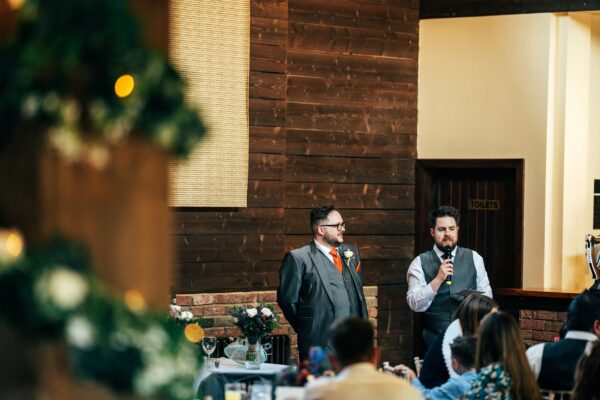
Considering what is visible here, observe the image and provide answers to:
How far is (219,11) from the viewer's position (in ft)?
29.3

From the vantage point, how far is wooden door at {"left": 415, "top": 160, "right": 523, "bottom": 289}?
1002cm

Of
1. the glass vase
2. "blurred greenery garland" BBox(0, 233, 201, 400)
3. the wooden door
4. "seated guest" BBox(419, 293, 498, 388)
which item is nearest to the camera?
"blurred greenery garland" BBox(0, 233, 201, 400)

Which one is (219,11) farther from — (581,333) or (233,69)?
(581,333)

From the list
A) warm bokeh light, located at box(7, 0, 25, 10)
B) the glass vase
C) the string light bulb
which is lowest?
the glass vase

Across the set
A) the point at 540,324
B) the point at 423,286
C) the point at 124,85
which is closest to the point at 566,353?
the point at 423,286

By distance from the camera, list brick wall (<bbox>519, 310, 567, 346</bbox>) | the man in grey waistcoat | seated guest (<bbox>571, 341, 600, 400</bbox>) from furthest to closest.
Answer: brick wall (<bbox>519, 310, 567, 346</bbox>) < the man in grey waistcoat < seated guest (<bbox>571, 341, 600, 400</bbox>)

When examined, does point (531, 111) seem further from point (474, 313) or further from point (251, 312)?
point (474, 313)

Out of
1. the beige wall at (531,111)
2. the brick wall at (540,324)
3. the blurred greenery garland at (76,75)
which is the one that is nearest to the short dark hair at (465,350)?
the blurred greenery garland at (76,75)

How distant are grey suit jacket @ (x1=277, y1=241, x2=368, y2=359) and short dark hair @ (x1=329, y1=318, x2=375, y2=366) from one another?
3683mm

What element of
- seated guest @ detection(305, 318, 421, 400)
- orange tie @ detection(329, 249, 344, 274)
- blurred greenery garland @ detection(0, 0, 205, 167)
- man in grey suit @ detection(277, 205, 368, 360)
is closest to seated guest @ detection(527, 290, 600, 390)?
seated guest @ detection(305, 318, 421, 400)

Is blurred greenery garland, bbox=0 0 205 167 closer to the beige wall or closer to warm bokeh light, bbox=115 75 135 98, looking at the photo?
warm bokeh light, bbox=115 75 135 98

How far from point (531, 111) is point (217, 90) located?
2.83 m

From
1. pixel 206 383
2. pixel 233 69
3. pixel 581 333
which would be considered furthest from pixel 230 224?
pixel 581 333

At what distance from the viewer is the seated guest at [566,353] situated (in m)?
5.34
